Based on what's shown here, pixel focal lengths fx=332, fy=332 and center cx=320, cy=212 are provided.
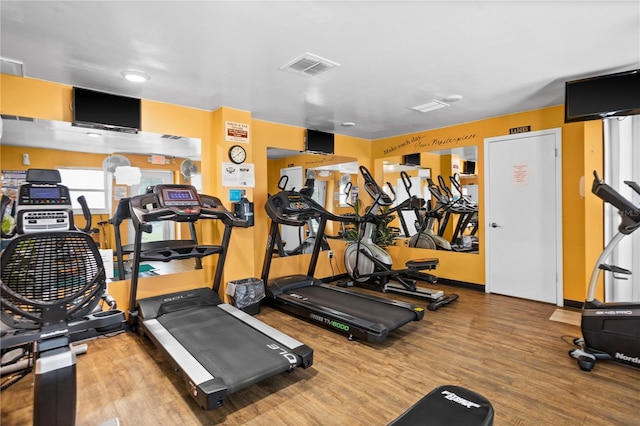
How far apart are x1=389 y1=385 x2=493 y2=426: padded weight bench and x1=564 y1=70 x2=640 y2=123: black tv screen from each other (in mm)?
3263

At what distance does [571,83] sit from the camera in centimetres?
342

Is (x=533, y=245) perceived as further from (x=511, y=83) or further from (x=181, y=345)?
(x=181, y=345)

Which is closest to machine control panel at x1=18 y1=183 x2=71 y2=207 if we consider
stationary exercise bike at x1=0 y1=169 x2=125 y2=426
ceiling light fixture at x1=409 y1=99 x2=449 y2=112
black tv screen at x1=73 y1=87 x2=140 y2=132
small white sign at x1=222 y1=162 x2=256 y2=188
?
stationary exercise bike at x1=0 y1=169 x2=125 y2=426

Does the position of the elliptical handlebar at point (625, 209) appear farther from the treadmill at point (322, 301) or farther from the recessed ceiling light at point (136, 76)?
the recessed ceiling light at point (136, 76)

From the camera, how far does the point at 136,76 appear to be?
3.21 metres

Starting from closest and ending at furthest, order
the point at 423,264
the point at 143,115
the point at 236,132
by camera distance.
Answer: the point at 143,115, the point at 236,132, the point at 423,264

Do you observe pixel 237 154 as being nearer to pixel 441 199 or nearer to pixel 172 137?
pixel 172 137

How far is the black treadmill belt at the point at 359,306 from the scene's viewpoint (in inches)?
137

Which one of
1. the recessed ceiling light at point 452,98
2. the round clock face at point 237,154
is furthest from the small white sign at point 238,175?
the recessed ceiling light at point 452,98

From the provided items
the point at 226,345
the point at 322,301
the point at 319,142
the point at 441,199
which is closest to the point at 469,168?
the point at 441,199

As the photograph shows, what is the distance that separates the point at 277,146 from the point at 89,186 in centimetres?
252

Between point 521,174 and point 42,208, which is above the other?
point 521,174

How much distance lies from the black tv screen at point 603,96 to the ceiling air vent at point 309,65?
250 cm

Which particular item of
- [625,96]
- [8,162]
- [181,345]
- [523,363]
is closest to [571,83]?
[625,96]
